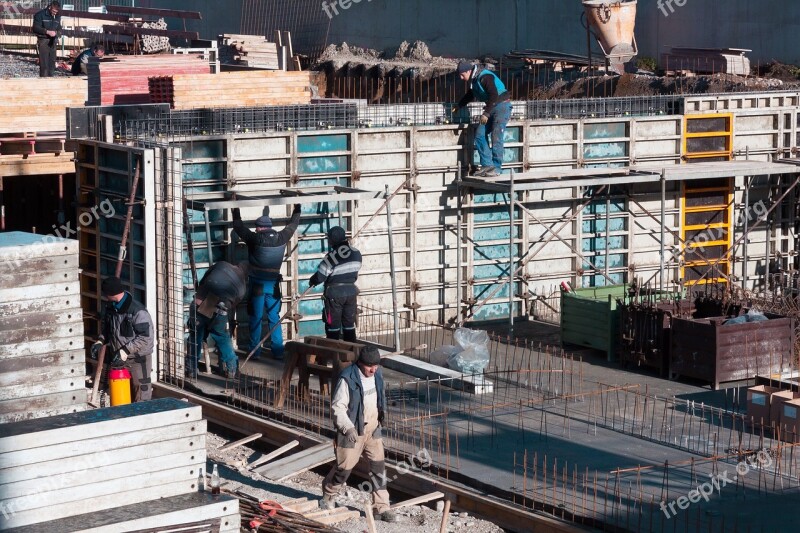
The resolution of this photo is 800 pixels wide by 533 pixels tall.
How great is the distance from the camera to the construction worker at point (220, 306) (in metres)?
17.4

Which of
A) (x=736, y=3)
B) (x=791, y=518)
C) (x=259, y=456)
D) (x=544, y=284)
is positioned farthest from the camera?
(x=736, y=3)

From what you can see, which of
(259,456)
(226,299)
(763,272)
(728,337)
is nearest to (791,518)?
(728,337)

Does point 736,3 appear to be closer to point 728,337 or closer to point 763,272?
point 763,272

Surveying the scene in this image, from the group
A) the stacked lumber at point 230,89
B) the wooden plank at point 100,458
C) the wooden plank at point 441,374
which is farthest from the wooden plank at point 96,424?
the stacked lumber at point 230,89

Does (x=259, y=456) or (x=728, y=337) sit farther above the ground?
(x=728, y=337)

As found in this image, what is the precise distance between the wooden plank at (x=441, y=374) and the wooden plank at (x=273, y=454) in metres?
2.57

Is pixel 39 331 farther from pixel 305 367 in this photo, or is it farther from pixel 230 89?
pixel 230 89

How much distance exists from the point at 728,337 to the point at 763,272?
21.1 feet

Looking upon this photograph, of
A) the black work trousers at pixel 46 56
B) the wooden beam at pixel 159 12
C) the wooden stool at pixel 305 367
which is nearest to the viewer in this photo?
the wooden stool at pixel 305 367

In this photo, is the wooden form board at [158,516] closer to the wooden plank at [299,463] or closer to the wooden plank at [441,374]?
the wooden plank at [299,463]

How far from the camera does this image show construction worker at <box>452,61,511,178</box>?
20125 mm

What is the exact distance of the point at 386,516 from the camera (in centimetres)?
1320

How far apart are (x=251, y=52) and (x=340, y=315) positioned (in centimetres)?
1684

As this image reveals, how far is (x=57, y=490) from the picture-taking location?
965 cm
